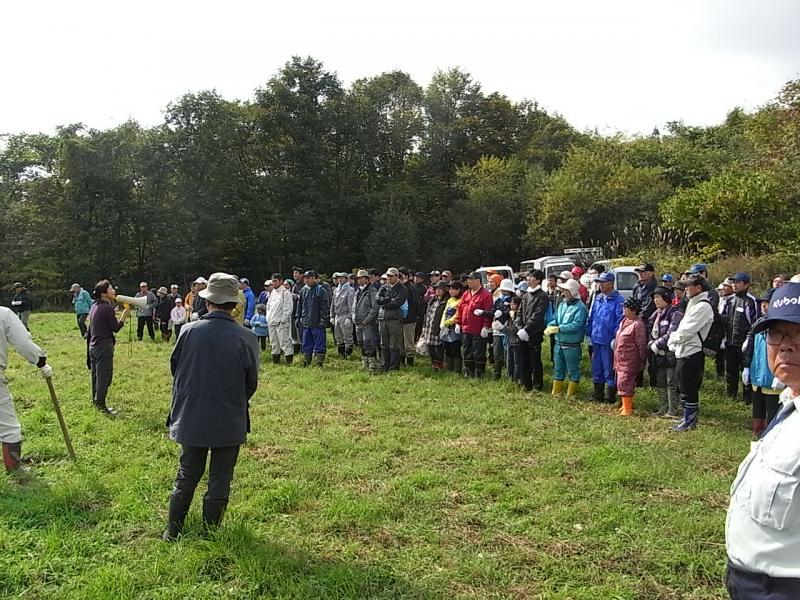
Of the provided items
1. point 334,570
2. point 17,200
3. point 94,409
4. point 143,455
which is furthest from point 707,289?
point 17,200

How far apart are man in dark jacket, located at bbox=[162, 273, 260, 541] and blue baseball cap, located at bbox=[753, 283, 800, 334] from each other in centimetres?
346

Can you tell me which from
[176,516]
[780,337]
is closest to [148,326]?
[176,516]

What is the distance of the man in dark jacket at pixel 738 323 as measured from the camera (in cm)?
880

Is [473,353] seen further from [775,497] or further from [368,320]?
[775,497]

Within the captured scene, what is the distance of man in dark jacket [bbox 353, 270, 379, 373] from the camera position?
1226cm

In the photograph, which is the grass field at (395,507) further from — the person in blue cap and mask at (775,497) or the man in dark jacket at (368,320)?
the man in dark jacket at (368,320)

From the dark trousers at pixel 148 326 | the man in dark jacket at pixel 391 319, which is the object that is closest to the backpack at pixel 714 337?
the man in dark jacket at pixel 391 319

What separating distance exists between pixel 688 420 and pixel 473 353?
4.06 meters

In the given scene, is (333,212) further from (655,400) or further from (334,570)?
(334,570)

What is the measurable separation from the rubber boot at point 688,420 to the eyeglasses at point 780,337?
20.2ft

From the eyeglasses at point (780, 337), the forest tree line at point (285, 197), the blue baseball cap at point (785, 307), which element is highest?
the forest tree line at point (285, 197)

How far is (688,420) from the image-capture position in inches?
306

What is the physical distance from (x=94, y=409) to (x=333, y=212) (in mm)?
28366

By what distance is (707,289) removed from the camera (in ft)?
27.6
